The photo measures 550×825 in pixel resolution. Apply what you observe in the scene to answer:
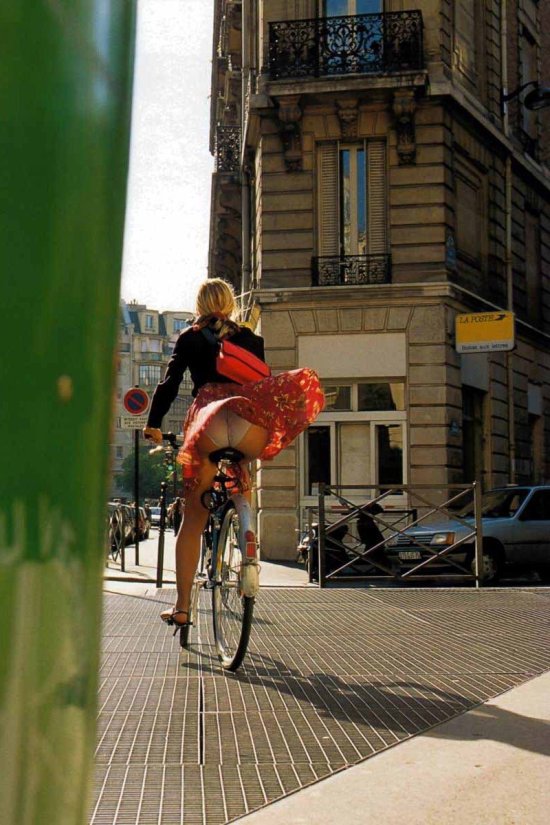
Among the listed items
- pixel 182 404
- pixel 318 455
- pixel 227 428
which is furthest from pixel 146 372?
pixel 182 404

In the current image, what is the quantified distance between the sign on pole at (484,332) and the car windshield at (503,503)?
5.05 m

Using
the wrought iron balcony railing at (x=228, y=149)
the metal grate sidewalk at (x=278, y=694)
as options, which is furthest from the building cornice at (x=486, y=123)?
the metal grate sidewalk at (x=278, y=694)

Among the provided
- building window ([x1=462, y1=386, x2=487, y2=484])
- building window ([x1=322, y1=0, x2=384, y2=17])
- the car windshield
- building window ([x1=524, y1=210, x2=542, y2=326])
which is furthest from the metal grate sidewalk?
building window ([x1=524, y1=210, x2=542, y2=326])

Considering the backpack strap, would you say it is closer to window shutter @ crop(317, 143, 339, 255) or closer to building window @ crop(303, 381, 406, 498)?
building window @ crop(303, 381, 406, 498)

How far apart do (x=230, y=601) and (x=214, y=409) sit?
32.0 inches

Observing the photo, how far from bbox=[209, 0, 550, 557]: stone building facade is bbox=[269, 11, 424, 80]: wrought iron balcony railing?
3 centimetres

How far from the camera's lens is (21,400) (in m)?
0.46

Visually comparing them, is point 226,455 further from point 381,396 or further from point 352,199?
point 352,199

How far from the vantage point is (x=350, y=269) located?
1967 centimetres

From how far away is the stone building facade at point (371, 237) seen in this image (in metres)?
19.1

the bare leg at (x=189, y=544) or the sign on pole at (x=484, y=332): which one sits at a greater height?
the sign on pole at (x=484, y=332)

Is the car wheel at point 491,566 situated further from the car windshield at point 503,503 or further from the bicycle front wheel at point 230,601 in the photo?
the bicycle front wheel at point 230,601

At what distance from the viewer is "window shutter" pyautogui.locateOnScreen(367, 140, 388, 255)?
19.8 m

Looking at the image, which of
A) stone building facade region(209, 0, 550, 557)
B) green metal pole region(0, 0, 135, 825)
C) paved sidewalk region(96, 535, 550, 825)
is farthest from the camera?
stone building facade region(209, 0, 550, 557)
